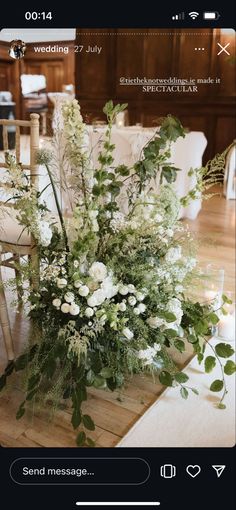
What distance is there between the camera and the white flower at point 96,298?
0.86 meters

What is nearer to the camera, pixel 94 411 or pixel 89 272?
pixel 89 272

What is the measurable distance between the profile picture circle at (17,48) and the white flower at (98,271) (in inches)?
14.9

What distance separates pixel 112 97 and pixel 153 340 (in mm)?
512

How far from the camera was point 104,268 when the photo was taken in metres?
0.87

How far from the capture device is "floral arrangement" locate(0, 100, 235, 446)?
87 centimetres

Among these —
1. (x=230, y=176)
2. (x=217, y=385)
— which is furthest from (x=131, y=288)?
(x=230, y=176)
